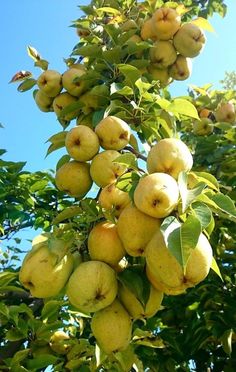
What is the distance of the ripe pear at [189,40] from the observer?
3.04 metres

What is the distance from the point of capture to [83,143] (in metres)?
2.18

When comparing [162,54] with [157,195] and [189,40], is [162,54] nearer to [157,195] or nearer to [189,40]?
[189,40]

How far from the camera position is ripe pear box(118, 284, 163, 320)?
5.58 feet

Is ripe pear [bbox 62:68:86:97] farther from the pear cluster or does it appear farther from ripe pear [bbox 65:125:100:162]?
ripe pear [bbox 65:125:100:162]

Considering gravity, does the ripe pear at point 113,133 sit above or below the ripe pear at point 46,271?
above

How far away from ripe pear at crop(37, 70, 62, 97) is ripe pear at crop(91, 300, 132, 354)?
5.41 ft

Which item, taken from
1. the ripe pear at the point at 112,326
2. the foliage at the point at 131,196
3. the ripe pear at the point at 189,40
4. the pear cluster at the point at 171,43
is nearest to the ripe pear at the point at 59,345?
the foliage at the point at 131,196

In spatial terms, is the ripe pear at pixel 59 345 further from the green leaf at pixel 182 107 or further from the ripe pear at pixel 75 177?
the green leaf at pixel 182 107

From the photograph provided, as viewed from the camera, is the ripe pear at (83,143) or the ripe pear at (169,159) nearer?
the ripe pear at (169,159)

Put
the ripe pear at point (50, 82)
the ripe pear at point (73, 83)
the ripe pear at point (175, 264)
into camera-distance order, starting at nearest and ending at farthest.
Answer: the ripe pear at point (175, 264)
the ripe pear at point (73, 83)
the ripe pear at point (50, 82)

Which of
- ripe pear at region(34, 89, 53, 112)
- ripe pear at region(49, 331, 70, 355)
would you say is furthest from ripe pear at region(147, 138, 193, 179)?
ripe pear at region(49, 331, 70, 355)

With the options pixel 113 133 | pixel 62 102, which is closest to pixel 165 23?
pixel 62 102

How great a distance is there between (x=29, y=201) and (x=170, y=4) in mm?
1834

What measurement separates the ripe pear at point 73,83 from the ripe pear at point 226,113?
5.89 ft
